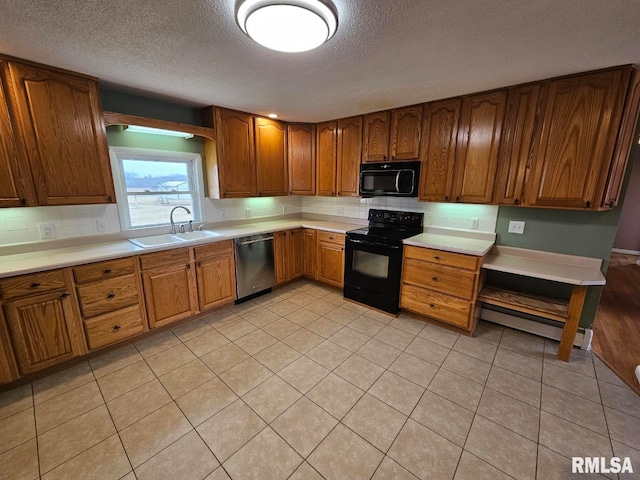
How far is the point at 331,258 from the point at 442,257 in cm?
146

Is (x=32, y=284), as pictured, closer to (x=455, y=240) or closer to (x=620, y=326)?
(x=455, y=240)

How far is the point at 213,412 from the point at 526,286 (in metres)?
3.08

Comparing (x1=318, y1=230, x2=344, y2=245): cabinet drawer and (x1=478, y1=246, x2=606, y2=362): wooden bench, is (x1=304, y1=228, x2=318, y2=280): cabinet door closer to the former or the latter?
(x1=318, y1=230, x2=344, y2=245): cabinet drawer

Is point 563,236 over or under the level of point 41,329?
over

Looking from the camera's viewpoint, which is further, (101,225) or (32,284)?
(101,225)

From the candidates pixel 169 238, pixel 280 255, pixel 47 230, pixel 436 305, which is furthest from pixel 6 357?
pixel 436 305

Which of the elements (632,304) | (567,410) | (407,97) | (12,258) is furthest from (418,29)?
(632,304)

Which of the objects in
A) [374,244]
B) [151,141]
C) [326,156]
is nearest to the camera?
[151,141]

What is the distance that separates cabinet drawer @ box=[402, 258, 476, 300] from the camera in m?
2.55

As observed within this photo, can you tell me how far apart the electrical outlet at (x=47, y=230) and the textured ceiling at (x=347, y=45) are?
128cm

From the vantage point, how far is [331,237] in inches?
142

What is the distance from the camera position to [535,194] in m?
2.33

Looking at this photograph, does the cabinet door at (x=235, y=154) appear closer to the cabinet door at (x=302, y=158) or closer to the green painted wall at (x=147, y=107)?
the green painted wall at (x=147, y=107)

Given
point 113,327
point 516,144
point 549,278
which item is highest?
point 516,144
